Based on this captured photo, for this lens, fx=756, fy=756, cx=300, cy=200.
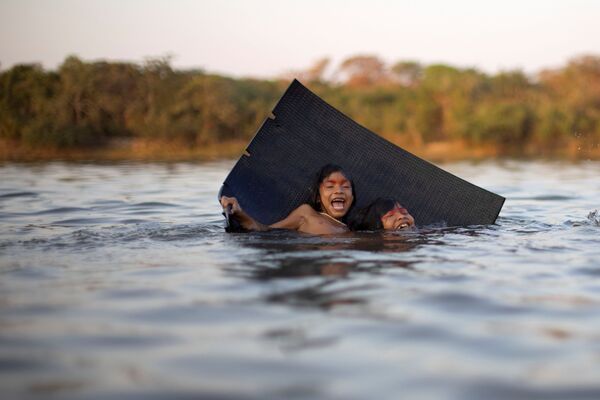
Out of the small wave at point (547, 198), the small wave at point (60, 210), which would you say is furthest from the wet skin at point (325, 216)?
the small wave at point (547, 198)

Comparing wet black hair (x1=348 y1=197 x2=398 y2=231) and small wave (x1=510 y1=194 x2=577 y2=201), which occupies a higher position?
small wave (x1=510 y1=194 x2=577 y2=201)

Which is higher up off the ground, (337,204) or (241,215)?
(337,204)

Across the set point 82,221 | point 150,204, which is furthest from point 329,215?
point 150,204

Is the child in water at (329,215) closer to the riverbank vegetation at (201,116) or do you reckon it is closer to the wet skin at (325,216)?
the wet skin at (325,216)

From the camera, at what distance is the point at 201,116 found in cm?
2458

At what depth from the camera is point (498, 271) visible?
4.21 metres

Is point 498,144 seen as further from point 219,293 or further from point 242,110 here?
point 219,293

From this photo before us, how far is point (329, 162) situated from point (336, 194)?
61 centimetres

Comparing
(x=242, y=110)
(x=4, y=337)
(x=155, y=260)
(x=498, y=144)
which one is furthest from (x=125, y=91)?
(x=4, y=337)

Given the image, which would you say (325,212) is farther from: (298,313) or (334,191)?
(298,313)

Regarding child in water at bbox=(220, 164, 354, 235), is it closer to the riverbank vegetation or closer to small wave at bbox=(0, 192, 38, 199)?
small wave at bbox=(0, 192, 38, 199)

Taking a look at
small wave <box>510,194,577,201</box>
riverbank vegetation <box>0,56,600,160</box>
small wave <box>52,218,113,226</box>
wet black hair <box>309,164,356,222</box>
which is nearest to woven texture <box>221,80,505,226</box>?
wet black hair <box>309,164,356,222</box>

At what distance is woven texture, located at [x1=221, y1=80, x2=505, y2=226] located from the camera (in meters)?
6.22

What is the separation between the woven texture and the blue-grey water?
411 mm
